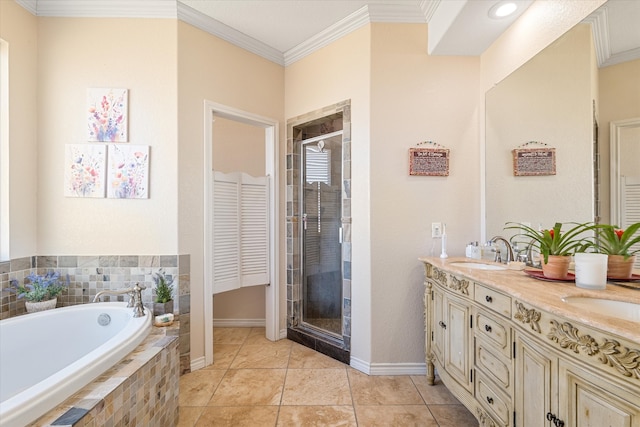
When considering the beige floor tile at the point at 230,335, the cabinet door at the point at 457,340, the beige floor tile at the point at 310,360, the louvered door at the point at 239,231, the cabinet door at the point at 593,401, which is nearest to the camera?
the cabinet door at the point at 593,401

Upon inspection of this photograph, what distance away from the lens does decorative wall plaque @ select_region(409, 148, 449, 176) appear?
2156 millimetres

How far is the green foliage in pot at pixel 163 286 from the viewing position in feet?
6.76

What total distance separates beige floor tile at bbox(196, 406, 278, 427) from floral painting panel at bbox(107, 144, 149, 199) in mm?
1600

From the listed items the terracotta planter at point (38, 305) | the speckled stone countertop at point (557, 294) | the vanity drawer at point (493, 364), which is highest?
the speckled stone countertop at point (557, 294)

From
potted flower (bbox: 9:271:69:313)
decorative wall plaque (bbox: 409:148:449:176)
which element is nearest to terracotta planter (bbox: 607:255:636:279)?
decorative wall plaque (bbox: 409:148:449:176)

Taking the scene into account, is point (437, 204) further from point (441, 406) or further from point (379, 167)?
point (441, 406)

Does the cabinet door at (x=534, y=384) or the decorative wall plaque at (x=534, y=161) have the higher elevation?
the decorative wall plaque at (x=534, y=161)

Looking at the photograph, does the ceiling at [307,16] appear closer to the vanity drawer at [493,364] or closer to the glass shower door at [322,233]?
the glass shower door at [322,233]

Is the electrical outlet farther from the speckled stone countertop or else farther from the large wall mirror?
the speckled stone countertop

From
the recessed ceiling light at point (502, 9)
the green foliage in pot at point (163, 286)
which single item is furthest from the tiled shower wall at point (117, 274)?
the recessed ceiling light at point (502, 9)

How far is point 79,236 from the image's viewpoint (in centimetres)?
212

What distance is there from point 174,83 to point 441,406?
9.84 ft

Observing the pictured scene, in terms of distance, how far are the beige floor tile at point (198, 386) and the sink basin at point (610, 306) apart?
212 cm

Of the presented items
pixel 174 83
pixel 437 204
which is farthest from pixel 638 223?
pixel 174 83
